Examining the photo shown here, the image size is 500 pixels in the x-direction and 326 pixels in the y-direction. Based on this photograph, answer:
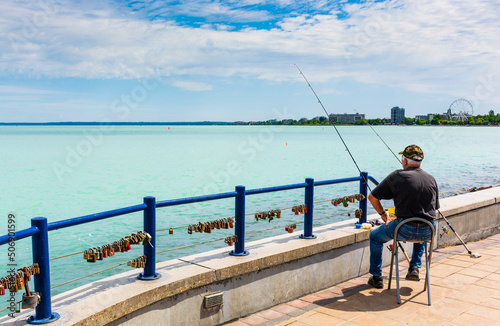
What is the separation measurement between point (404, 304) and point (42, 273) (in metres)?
3.85

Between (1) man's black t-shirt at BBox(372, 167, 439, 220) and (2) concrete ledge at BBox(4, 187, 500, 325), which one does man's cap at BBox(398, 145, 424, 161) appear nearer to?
(1) man's black t-shirt at BBox(372, 167, 439, 220)

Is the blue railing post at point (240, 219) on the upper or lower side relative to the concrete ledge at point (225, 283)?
upper

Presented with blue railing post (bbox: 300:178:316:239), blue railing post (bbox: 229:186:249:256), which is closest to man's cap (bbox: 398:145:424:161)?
blue railing post (bbox: 300:178:316:239)

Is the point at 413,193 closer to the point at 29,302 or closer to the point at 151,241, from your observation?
the point at 151,241

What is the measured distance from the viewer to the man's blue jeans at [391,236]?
513 cm

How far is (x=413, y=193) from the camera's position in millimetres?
5121

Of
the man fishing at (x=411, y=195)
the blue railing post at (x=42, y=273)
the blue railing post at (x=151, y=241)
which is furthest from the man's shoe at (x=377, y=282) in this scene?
the blue railing post at (x=42, y=273)

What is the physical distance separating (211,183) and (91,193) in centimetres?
877

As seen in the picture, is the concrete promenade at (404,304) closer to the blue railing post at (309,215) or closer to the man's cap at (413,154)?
the blue railing post at (309,215)

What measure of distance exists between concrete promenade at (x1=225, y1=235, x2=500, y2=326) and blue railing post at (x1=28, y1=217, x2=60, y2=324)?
202 cm

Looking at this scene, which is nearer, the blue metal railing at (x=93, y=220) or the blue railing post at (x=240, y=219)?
the blue metal railing at (x=93, y=220)

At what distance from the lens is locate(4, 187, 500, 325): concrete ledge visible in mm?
3750

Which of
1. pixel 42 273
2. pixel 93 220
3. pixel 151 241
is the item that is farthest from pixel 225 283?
pixel 42 273

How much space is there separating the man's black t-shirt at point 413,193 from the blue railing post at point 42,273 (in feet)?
12.2
